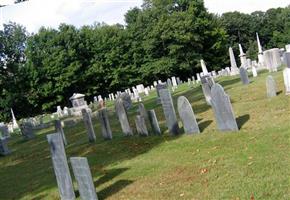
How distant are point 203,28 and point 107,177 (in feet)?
182

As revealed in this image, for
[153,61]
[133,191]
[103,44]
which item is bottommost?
[133,191]

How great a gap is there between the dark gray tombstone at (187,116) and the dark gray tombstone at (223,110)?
753 mm

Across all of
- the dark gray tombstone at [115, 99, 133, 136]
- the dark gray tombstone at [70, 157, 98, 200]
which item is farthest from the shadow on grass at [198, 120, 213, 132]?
the dark gray tombstone at [70, 157, 98, 200]

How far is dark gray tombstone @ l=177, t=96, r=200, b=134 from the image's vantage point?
11.9 metres

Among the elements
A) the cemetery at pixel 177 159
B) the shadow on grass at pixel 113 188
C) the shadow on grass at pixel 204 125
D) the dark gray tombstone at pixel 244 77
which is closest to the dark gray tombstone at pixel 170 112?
the cemetery at pixel 177 159

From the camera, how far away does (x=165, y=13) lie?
6475 centimetres

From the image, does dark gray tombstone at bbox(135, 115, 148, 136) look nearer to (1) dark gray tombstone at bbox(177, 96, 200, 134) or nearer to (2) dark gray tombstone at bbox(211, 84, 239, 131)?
(1) dark gray tombstone at bbox(177, 96, 200, 134)

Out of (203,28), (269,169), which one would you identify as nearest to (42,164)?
(269,169)

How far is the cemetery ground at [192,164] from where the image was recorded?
7129 millimetres

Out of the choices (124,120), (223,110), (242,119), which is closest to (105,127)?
(124,120)

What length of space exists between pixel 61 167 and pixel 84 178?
0.83 meters

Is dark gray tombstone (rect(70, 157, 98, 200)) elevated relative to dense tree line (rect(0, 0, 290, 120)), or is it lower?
lower

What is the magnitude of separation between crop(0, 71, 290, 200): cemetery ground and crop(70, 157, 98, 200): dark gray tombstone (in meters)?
0.37

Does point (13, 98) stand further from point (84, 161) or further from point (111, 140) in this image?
point (84, 161)
